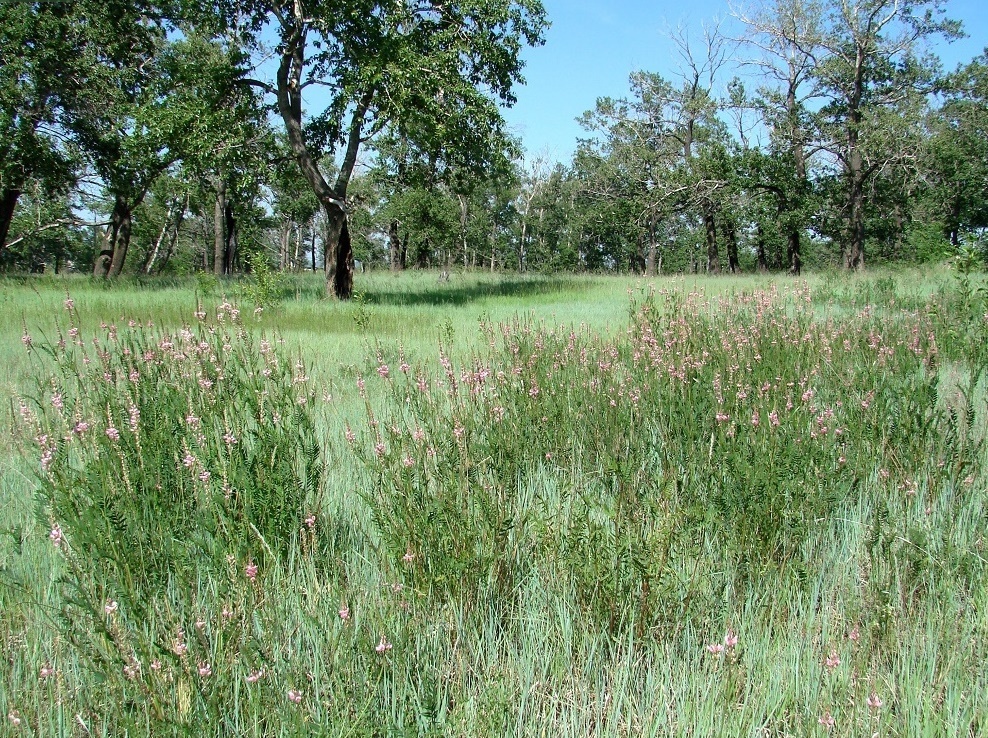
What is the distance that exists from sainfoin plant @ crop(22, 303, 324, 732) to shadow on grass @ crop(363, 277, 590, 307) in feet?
37.6

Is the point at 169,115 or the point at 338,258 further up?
the point at 169,115

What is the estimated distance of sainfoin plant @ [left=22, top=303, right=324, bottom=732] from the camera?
1.92 metres

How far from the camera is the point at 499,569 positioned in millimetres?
2664

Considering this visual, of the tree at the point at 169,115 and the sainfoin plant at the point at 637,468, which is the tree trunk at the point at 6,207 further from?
the sainfoin plant at the point at 637,468

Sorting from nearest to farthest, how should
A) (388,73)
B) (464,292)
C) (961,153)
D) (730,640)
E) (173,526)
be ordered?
(730,640) < (173,526) < (388,73) < (464,292) < (961,153)

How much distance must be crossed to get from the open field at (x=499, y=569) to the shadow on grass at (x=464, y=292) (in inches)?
460

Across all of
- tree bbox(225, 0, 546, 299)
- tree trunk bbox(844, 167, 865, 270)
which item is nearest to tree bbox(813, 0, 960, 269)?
tree trunk bbox(844, 167, 865, 270)

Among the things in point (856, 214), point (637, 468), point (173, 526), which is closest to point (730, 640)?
point (637, 468)

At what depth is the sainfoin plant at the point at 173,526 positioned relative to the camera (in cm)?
192

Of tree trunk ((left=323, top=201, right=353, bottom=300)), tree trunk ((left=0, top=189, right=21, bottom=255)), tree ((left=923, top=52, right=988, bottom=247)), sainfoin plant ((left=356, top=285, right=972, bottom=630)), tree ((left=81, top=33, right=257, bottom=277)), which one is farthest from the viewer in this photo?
tree ((left=923, top=52, right=988, bottom=247))

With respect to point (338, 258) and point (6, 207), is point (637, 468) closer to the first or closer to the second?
point (338, 258)

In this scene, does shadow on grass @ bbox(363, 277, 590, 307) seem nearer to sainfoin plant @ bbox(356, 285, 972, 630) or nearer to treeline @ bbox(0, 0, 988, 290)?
treeline @ bbox(0, 0, 988, 290)

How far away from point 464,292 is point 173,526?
1743 centimetres

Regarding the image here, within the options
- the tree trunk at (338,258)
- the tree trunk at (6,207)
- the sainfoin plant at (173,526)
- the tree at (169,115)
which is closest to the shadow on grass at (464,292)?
the tree trunk at (338,258)
